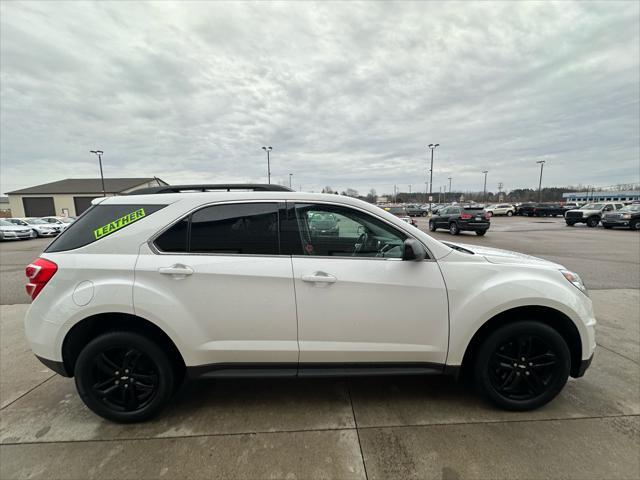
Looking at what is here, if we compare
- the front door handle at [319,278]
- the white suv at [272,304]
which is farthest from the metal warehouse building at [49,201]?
the front door handle at [319,278]

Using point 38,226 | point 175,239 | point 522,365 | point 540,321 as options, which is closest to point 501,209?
point 540,321

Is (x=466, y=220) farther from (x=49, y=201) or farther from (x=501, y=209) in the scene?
(x=49, y=201)

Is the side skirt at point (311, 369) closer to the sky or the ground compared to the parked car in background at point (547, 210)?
closer to the sky

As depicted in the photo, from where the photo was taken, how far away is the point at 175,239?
90.7 inches

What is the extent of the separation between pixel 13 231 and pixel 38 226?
2.33m

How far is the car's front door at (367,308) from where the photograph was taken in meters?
2.25

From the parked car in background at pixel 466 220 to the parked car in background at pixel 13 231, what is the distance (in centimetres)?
2596

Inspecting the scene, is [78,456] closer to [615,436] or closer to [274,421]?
[274,421]

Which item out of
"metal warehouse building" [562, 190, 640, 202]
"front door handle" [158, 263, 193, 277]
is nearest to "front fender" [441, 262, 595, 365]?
"front door handle" [158, 263, 193, 277]

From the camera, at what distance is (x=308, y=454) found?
203 centimetres

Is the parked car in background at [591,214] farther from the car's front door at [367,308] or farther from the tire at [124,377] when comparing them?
the tire at [124,377]

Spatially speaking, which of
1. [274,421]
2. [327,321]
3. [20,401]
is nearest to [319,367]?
[327,321]

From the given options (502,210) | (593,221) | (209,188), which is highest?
(209,188)

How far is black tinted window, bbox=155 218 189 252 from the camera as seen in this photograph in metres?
2.29
